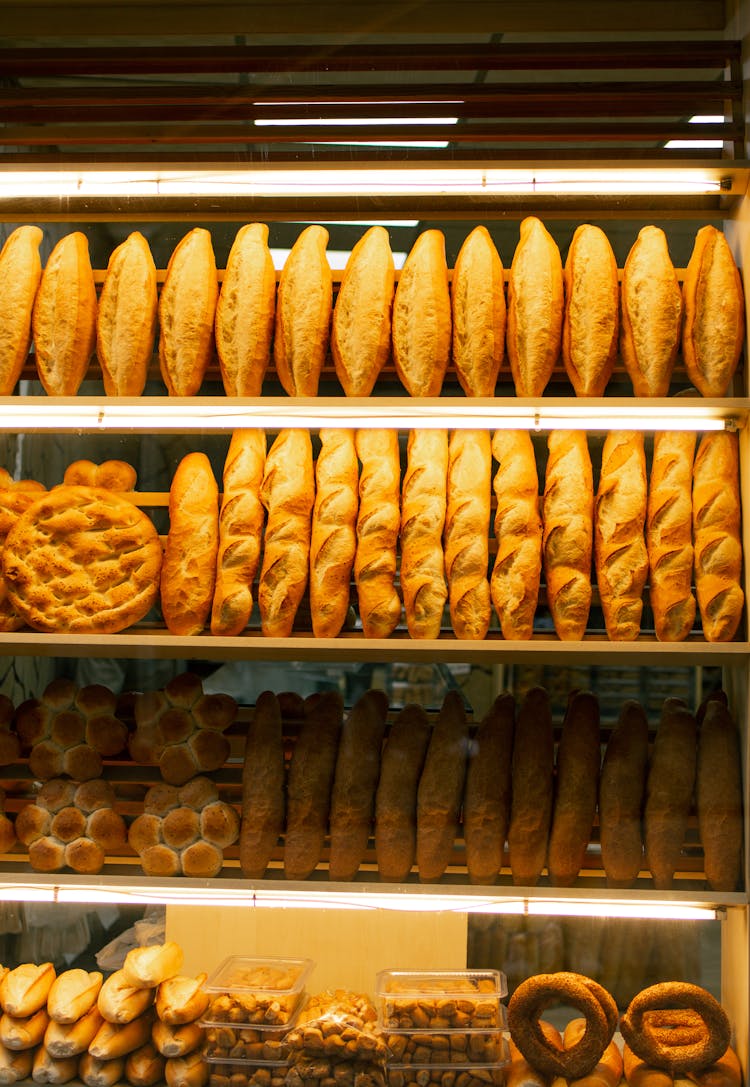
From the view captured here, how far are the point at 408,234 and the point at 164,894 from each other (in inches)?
62.1

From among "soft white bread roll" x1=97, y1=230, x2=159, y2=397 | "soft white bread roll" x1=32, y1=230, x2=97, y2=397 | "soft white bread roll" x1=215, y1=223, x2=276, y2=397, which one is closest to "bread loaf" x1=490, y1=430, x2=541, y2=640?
"soft white bread roll" x1=215, y1=223, x2=276, y2=397

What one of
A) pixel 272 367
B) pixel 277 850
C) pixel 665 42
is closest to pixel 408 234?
pixel 272 367

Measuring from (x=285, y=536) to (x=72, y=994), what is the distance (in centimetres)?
108

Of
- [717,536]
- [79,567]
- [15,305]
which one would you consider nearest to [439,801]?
[717,536]

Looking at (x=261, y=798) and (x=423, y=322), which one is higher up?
(x=423, y=322)

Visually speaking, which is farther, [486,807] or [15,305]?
[15,305]

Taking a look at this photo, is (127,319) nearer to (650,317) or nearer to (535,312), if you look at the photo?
(535,312)

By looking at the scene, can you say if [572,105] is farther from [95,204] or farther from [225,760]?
[225,760]

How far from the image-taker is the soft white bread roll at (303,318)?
2.18 m

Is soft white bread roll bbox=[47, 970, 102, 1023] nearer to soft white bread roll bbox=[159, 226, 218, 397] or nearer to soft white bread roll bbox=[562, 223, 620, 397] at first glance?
soft white bread roll bbox=[159, 226, 218, 397]

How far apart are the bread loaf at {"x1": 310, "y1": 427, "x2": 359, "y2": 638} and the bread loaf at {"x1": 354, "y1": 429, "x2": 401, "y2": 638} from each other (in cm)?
2

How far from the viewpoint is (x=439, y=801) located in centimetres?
211

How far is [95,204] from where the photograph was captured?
2303 millimetres

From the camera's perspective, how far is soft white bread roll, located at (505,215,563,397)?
2137 millimetres
